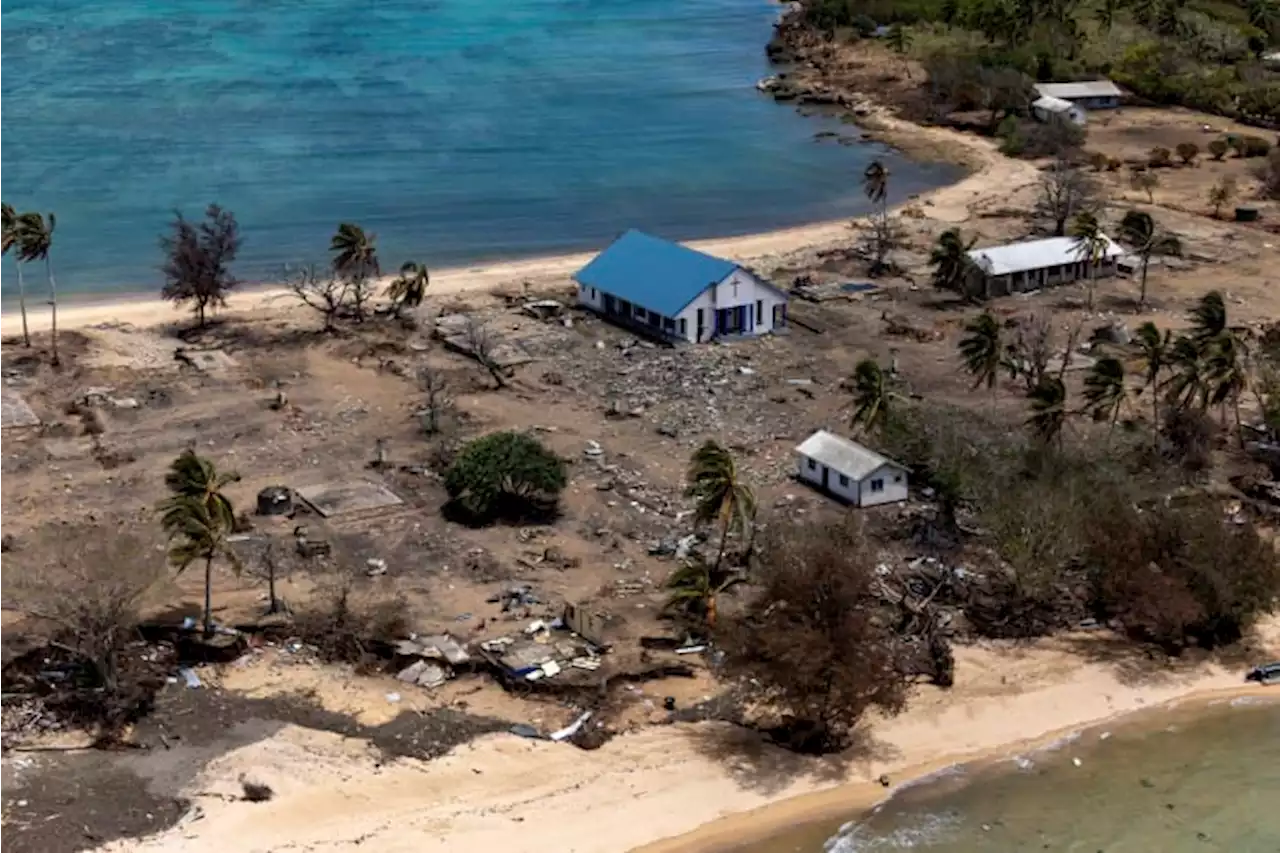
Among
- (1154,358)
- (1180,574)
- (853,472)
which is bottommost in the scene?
(1180,574)

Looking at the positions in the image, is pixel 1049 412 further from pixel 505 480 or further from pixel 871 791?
pixel 871 791

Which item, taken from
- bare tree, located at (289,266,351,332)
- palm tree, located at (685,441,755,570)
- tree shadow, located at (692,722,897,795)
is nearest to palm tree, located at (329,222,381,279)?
bare tree, located at (289,266,351,332)

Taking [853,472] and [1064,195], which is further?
[1064,195]

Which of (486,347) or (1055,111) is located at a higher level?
(1055,111)

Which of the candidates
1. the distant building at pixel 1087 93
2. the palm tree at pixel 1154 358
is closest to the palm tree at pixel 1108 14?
the distant building at pixel 1087 93

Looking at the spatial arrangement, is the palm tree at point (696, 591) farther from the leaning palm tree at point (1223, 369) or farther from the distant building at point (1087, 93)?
the distant building at point (1087, 93)

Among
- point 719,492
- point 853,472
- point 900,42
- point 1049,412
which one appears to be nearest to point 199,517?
point 719,492

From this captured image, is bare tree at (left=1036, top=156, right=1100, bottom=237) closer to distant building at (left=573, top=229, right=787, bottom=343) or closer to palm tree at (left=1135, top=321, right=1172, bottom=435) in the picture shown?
distant building at (left=573, top=229, right=787, bottom=343)
